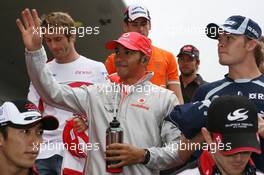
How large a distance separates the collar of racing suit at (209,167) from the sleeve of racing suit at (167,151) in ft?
2.90

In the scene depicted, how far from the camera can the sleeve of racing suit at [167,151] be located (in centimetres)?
443

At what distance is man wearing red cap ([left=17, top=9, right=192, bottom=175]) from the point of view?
4.34m

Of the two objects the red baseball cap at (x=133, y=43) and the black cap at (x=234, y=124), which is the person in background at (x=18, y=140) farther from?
the black cap at (x=234, y=124)

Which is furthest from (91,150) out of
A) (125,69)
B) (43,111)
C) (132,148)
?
(43,111)

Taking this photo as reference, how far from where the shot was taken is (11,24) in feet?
34.9

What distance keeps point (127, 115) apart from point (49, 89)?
591 millimetres

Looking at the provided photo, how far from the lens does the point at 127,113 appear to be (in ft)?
14.8

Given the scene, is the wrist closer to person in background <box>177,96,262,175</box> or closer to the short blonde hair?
person in background <box>177,96,262,175</box>

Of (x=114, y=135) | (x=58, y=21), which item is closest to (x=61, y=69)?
(x=58, y=21)

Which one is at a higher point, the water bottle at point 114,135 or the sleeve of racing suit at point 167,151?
the water bottle at point 114,135

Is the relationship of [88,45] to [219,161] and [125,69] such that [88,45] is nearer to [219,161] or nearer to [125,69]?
[125,69]

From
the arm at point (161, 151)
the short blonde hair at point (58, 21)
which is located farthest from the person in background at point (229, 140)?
the short blonde hair at point (58, 21)

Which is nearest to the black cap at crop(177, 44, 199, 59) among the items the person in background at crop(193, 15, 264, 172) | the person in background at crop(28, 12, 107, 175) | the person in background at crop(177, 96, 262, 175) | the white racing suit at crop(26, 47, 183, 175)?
the person in background at crop(28, 12, 107, 175)

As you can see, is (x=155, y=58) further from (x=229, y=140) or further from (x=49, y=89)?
(x=229, y=140)
